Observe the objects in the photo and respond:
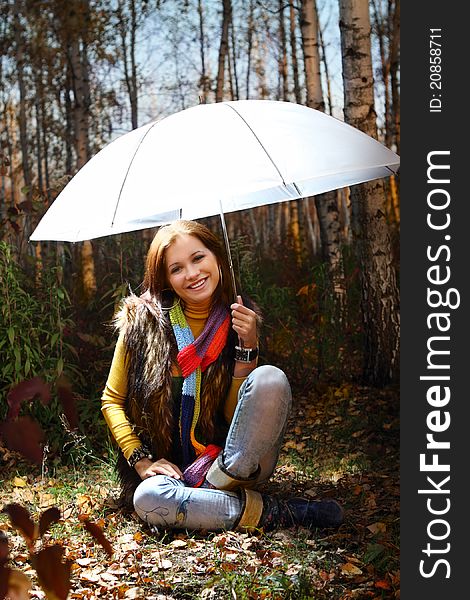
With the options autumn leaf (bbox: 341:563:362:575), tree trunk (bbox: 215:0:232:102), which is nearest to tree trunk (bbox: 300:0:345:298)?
tree trunk (bbox: 215:0:232:102)

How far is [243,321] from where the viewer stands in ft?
11.3

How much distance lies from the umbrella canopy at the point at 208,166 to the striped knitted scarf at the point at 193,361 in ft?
1.70

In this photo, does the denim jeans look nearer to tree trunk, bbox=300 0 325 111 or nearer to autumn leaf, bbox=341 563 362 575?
autumn leaf, bbox=341 563 362 575

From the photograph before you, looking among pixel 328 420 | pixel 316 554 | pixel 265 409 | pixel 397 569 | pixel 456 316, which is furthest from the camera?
pixel 328 420

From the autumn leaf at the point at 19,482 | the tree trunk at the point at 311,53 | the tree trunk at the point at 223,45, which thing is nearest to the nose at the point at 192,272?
the autumn leaf at the point at 19,482

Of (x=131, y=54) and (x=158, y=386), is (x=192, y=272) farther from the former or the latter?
(x=131, y=54)

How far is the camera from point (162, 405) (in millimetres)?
3594

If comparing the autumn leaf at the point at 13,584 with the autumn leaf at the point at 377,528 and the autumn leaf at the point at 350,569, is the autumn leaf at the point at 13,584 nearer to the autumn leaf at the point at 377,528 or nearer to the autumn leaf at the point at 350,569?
the autumn leaf at the point at 350,569

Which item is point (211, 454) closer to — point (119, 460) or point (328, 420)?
point (119, 460)

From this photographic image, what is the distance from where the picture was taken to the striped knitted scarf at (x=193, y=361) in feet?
11.8

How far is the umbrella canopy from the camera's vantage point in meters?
3.15

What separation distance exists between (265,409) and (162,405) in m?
0.52

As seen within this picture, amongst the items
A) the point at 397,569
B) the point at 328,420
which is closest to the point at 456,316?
the point at 397,569

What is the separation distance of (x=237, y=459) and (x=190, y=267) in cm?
86
